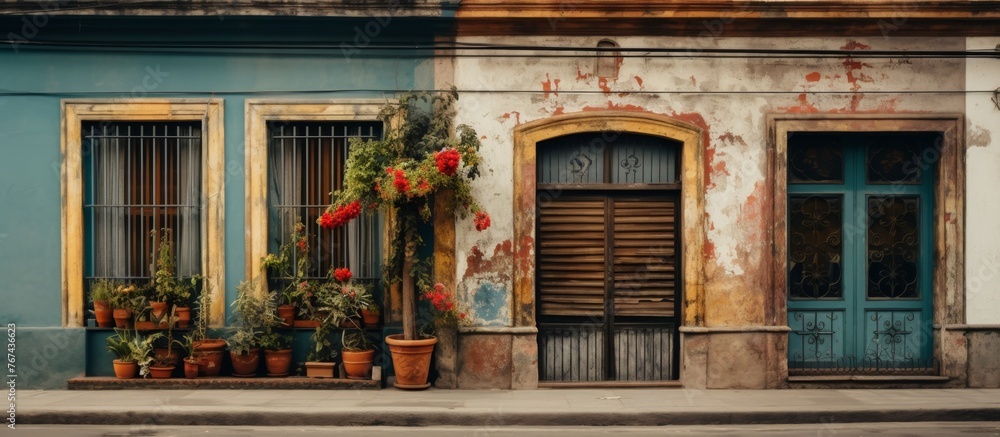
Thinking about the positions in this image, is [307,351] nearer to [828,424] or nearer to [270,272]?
[270,272]

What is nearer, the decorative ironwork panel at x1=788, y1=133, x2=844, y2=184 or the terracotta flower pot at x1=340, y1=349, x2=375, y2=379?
the terracotta flower pot at x1=340, y1=349, x2=375, y2=379

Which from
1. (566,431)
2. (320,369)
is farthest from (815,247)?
(320,369)

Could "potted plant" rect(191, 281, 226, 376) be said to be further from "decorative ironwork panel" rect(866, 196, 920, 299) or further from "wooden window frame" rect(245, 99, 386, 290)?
"decorative ironwork panel" rect(866, 196, 920, 299)

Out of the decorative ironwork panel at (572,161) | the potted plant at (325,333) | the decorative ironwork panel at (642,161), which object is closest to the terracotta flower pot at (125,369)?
the potted plant at (325,333)

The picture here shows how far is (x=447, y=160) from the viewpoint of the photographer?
34.9 ft

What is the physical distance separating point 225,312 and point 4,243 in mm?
2646

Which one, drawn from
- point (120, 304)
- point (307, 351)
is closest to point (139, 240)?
point (120, 304)

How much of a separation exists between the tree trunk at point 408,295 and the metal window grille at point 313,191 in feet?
2.40

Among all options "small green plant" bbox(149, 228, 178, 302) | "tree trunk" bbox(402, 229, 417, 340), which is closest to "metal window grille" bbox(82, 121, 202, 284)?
"small green plant" bbox(149, 228, 178, 302)

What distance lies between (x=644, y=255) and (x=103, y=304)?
6243 mm

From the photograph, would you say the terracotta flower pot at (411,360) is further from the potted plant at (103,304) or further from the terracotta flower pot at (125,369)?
the potted plant at (103,304)

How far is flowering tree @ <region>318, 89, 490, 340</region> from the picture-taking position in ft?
35.9

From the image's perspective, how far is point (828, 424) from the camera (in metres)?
9.97

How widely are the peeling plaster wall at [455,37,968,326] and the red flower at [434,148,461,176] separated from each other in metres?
0.92
